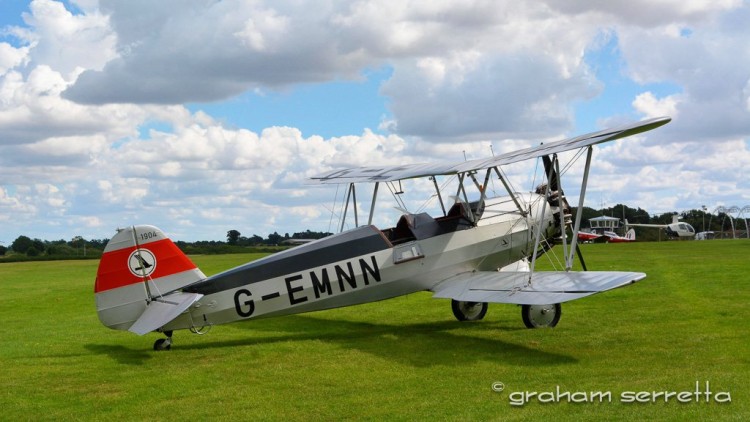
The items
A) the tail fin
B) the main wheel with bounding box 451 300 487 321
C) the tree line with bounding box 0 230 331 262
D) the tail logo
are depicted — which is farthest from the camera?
the tree line with bounding box 0 230 331 262

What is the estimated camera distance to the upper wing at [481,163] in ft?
33.8

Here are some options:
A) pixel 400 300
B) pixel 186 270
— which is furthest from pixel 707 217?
pixel 186 270

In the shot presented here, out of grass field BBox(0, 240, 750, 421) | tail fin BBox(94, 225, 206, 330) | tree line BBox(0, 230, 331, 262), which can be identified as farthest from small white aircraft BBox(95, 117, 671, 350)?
tree line BBox(0, 230, 331, 262)

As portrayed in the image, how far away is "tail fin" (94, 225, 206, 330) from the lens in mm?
10578

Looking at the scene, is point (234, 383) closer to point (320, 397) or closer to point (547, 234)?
point (320, 397)

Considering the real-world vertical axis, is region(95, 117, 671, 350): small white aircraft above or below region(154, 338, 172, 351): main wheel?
above

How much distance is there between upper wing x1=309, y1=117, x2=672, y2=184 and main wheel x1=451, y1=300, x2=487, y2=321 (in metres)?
2.44

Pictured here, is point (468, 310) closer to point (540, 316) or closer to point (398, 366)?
point (540, 316)

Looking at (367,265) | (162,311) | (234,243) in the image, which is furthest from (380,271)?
(234,243)

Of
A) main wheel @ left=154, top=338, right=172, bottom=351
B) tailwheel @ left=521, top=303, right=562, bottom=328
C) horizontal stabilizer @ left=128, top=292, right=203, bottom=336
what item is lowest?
tailwheel @ left=521, top=303, right=562, bottom=328

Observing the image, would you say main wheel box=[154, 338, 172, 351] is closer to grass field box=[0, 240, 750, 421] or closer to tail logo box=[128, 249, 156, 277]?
grass field box=[0, 240, 750, 421]

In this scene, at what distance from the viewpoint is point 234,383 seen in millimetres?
8852

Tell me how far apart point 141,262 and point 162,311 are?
2.66 ft

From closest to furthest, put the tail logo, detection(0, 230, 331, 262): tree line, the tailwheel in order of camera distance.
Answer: the tail logo
the tailwheel
detection(0, 230, 331, 262): tree line
